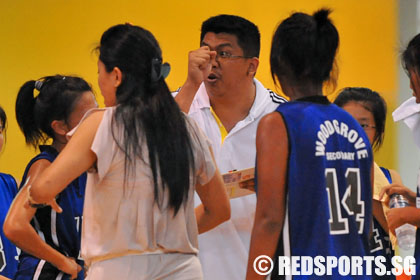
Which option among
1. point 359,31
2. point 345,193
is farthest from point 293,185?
point 359,31

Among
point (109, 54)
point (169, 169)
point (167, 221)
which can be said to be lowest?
point (167, 221)

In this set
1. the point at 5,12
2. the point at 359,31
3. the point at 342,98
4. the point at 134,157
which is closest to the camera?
the point at 134,157

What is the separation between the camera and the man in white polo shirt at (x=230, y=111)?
3.22 m

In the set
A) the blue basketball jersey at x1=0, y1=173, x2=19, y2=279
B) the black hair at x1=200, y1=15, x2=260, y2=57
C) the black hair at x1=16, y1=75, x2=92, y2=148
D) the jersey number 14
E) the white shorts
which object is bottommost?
the blue basketball jersey at x1=0, y1=173, x2=19, y2=279

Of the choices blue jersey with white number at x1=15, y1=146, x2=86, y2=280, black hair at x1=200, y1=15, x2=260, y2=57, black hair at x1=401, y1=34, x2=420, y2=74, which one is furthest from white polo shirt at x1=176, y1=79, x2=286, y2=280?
black hair at x1=401, y1=34, x2=420, y2=74

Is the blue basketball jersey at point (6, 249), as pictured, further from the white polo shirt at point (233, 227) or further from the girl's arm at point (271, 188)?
the girl's arm at point (271, 188)

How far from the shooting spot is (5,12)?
→ 469 centimetres

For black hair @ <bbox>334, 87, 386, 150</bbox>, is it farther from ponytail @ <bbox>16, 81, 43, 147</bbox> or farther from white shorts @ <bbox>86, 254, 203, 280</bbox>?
white shorts @ <bbox>86, 254, 203, 280</bbox>

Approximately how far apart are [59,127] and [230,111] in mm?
758

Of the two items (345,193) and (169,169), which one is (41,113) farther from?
(345,193)

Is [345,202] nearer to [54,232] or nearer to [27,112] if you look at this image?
[54,232]

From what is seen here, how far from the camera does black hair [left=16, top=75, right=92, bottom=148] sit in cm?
309

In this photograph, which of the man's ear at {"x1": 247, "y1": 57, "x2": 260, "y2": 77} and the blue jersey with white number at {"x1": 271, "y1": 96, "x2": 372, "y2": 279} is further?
the man's ear at {"x1": 247, "y1": 57, "x2": 260, "y2": 77}

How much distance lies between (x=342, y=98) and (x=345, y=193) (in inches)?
54.5
